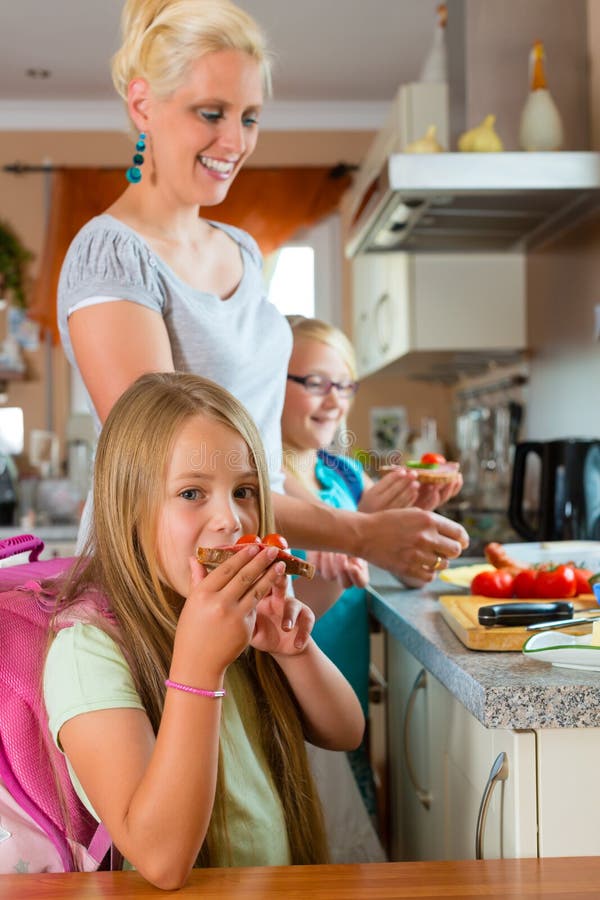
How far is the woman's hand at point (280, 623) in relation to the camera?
0.89 meters

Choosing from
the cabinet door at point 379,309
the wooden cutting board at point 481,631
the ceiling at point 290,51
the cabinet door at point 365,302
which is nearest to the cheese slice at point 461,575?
the wooden cutting board at point 481,631

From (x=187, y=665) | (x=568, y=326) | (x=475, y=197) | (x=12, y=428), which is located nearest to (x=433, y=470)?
(x=187, y=665)

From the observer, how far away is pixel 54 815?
84cm

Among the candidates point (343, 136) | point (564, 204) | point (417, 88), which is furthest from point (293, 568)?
point (343, 136)

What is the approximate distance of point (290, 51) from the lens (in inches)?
137

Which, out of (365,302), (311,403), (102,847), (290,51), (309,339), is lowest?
(102,847)

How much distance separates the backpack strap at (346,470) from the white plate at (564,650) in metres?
0.88

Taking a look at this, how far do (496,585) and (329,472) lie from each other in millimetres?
529

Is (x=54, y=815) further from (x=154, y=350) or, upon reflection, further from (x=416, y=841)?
(x=416, y=841)

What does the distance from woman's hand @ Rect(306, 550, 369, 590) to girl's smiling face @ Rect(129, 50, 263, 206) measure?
0.58 m

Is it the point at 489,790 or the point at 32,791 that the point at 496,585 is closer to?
the point at 489,790

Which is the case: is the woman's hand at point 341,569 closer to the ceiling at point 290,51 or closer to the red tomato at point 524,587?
the red tomato at point 524,587

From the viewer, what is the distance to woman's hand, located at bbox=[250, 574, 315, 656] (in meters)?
0.89

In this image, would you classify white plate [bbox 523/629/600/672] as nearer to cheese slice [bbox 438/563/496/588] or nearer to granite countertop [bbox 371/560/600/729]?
granite countertop [bbox 371/560/600/729]
